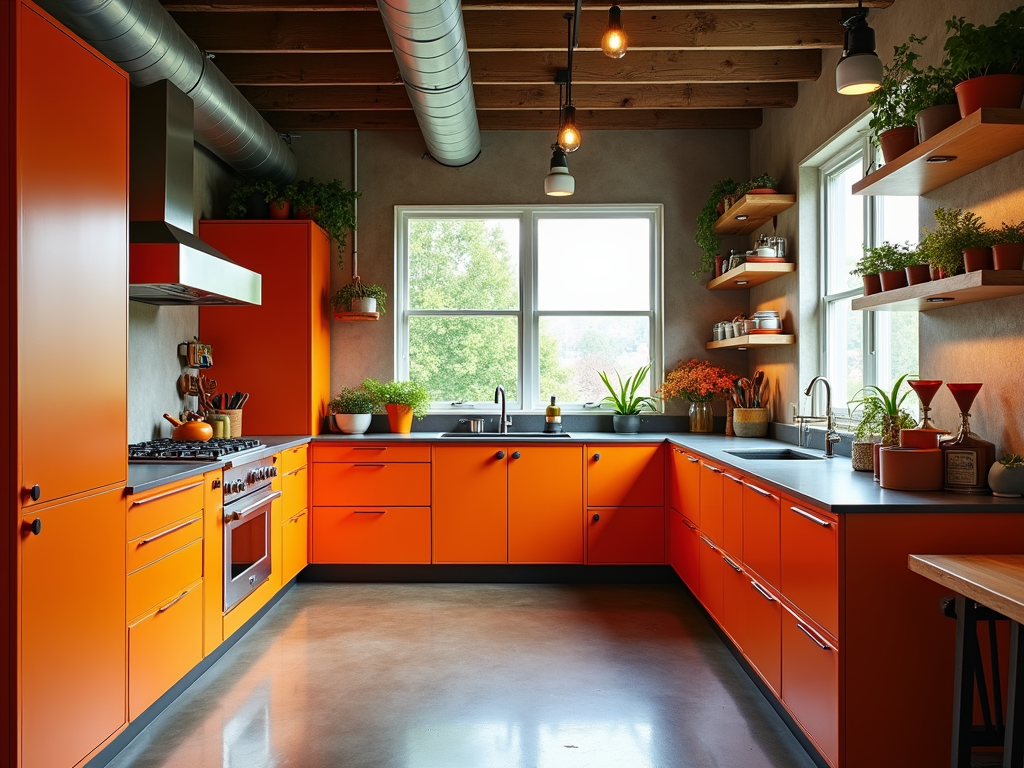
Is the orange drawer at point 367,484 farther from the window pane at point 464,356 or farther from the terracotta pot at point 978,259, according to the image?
the terracotta pot at point 978,259

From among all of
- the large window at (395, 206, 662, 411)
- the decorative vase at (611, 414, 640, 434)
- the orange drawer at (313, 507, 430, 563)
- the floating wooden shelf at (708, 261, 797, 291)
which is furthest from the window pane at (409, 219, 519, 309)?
the orange drawer at (313, 507, 430, 563)

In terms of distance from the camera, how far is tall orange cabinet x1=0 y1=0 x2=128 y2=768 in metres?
2.01

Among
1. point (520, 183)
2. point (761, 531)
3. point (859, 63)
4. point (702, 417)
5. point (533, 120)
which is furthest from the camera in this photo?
point (520, 183)

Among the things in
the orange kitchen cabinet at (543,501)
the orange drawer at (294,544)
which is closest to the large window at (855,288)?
the orange kitchen cabinet at (543,501)

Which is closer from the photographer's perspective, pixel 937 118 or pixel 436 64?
pixel 937 118

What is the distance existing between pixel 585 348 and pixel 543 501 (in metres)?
1.25

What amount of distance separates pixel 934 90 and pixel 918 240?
799 mm

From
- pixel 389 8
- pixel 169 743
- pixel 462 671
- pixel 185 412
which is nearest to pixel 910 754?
pixel 462 671

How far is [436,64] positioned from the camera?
342cm

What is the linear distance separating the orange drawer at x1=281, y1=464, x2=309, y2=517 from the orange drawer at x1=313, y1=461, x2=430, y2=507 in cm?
7

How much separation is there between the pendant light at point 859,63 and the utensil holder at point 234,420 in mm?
3477

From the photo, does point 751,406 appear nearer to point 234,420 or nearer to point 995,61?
point 995,61

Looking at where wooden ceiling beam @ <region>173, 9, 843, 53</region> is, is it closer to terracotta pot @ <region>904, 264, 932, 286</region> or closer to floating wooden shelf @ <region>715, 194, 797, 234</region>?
floating wooden shelf @ <region>715, 194, 797, 234</region>

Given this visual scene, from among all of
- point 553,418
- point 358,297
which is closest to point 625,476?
point 553,418
